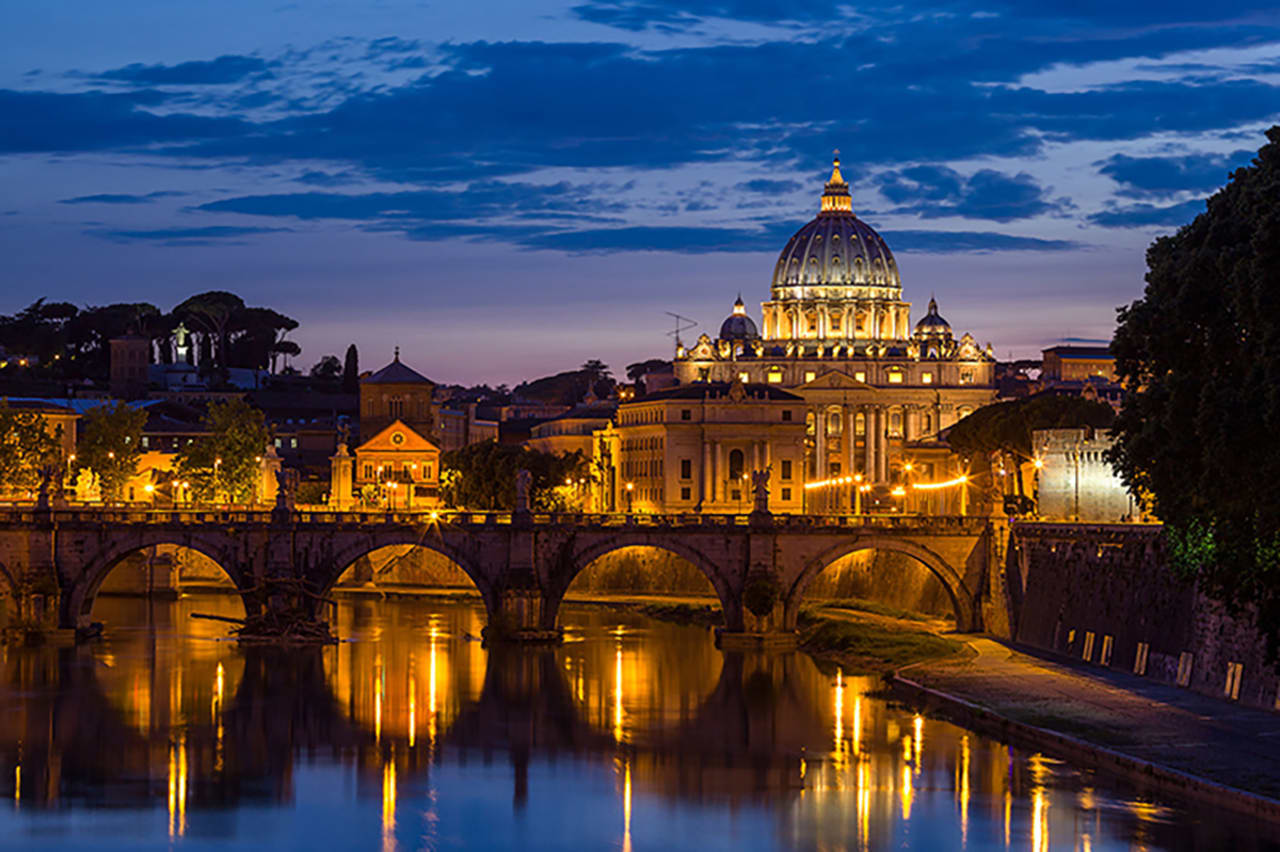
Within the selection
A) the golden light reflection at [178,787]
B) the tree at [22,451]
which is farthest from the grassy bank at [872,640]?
the tree at [22,451]

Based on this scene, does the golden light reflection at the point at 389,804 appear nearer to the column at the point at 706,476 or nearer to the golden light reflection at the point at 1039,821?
the golden light reflection at the point at 1039,821

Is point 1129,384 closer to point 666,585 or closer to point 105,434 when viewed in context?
point 666,585

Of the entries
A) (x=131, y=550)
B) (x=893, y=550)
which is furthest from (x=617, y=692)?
(x=131, y=550)

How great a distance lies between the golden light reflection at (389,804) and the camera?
152ft

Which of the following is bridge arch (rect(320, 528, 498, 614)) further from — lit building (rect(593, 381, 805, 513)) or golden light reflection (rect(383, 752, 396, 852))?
lit building (rect(593, 381, 805, 513))

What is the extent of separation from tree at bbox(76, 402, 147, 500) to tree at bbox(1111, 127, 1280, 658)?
260ft

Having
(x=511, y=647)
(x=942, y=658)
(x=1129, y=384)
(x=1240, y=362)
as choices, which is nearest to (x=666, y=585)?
(x=511, y=647)

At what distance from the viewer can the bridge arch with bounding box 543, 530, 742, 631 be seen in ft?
269

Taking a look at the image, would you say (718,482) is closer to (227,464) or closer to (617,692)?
(227,464)

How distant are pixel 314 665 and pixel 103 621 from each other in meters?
19.0

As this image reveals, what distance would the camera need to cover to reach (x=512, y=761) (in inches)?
2229

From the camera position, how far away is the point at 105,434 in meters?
125

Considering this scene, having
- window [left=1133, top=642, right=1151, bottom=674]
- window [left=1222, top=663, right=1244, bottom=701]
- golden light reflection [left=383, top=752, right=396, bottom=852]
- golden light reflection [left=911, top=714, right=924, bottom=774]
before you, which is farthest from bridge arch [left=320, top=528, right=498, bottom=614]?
window [left=1222, top=663, right=1244, bottom=701]

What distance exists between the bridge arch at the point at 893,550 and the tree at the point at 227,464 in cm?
5017
